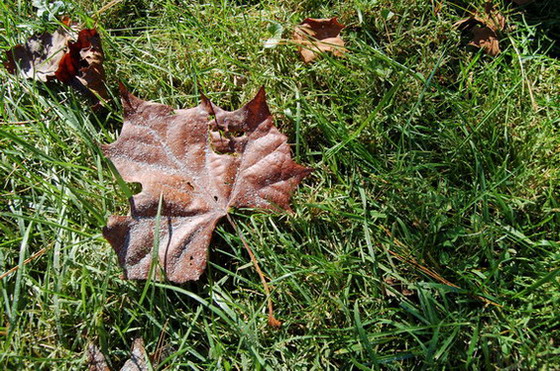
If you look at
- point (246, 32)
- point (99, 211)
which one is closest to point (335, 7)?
point (246, 32)

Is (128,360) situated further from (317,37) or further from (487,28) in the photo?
(487,28)

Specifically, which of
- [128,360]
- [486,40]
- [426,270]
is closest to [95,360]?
[128,360]

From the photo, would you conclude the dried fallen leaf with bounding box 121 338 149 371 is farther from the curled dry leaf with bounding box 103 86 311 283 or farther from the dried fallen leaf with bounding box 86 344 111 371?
the curled dry leaf with bounding box 103 86 311 283

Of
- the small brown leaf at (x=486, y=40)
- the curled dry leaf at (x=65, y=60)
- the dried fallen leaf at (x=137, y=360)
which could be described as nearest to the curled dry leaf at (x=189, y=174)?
the dried fallen leaf at (x=137, y=360)

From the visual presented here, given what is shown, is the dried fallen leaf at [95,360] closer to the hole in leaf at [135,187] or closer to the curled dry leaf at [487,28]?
the hole in leaf at [135,187]

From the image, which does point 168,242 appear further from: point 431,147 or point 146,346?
point 431,147

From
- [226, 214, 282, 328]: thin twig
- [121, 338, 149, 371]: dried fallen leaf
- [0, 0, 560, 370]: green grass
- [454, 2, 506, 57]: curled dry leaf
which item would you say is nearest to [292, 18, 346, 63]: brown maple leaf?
[0, 0, 560, 370]: green grass
